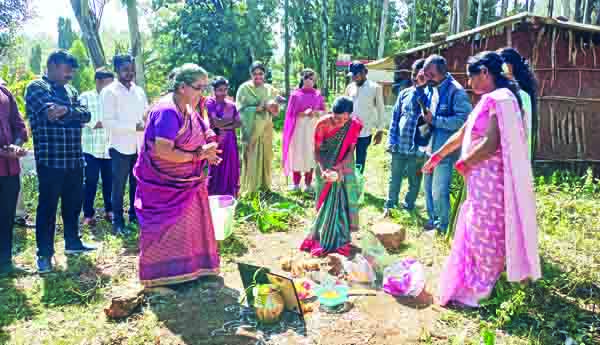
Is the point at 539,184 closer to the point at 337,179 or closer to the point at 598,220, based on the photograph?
the point at 598,220

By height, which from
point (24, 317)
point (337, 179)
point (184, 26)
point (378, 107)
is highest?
point (184, 26)

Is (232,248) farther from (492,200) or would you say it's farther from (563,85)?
(563,85)

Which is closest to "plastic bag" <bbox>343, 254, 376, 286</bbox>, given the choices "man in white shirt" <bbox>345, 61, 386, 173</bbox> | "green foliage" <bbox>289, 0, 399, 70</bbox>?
"man in white shirt" <bbox>345, 61, 386, 173</bbox>

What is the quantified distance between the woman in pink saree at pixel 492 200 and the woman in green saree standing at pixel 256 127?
3.29m

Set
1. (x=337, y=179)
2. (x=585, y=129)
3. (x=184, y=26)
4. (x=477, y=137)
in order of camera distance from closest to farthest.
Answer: (x=477, y=137) < (x=337, y=179) < (x=585, y=129) < (x=184, y=26)

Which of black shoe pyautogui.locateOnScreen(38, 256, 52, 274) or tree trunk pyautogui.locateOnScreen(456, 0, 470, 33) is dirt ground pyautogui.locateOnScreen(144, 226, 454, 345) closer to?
black shoe pyautogui.locateOnScreen(38, 256, 52, 274)

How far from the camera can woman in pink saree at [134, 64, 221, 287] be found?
10.9ft

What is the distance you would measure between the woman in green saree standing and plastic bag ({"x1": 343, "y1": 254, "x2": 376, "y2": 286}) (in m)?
2.76

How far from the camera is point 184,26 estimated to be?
663 inches

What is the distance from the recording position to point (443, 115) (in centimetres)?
462

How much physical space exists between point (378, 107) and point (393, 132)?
106 centimetres

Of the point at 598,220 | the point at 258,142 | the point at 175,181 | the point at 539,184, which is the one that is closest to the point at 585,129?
the point at 539,184

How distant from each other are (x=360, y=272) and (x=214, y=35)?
14785 millimetres

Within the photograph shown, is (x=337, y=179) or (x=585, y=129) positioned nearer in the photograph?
(x=337, y=179)
